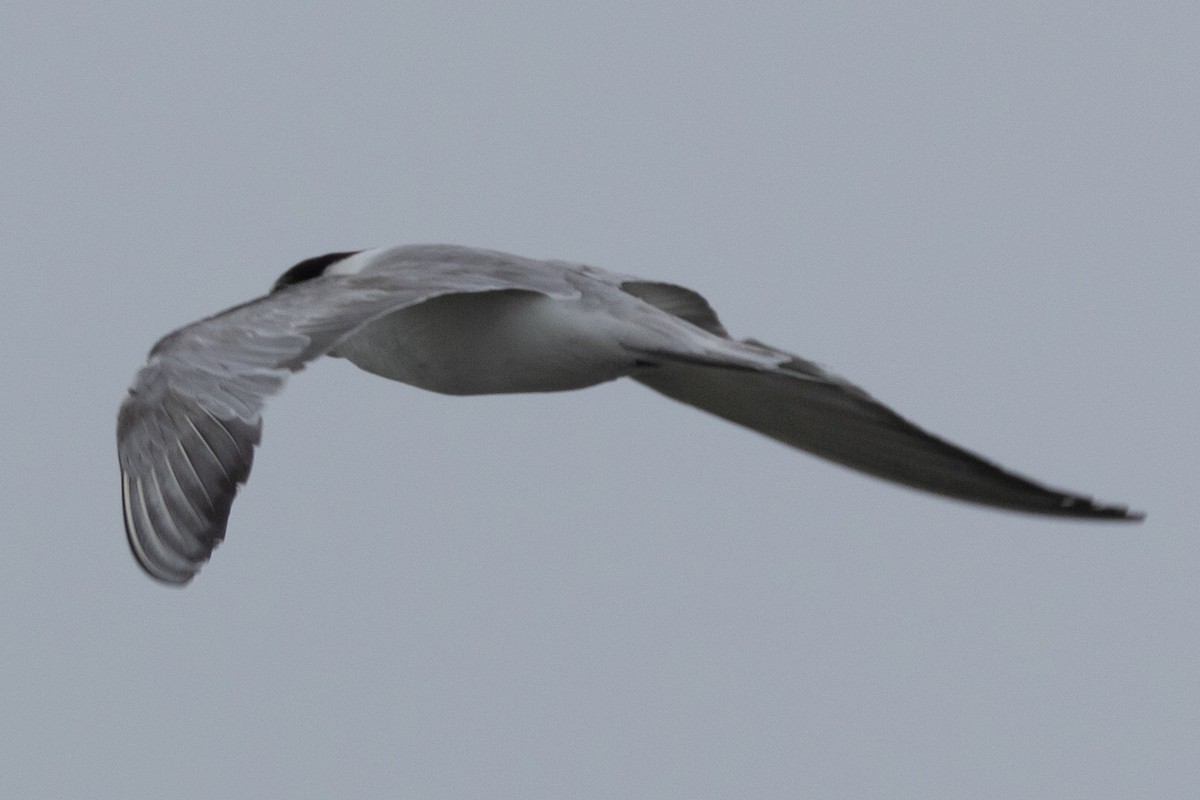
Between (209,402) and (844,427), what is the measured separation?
7.51ft

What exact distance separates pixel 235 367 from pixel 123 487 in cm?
46

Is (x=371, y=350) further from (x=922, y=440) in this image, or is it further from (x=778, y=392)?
(x=922, y=440)

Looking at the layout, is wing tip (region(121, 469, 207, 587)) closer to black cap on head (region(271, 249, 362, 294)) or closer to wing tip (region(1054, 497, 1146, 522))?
black cap on head (region(271, 249, 362, 294))

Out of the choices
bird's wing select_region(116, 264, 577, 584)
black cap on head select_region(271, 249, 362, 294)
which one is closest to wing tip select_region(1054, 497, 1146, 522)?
bird's wing select_region(116, 264, 577, 584)

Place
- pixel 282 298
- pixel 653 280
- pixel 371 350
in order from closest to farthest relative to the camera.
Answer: pixel 282 298 → pixel 371 350 → pixel 653 280

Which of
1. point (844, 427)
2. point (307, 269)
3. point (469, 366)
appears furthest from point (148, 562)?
point (844, 427)

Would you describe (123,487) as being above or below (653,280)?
below

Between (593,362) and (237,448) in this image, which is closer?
(237,448)

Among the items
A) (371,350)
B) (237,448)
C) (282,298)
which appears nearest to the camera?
(237,448)

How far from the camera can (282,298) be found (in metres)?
5.96

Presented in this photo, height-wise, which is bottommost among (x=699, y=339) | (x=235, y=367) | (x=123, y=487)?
(x=123, y=487)

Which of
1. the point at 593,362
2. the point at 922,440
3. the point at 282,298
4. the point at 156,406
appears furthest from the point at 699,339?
the point at 156,406

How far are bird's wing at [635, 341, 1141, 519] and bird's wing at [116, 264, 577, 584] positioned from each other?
1.09 metres

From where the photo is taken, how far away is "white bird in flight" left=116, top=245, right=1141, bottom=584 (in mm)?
5230
